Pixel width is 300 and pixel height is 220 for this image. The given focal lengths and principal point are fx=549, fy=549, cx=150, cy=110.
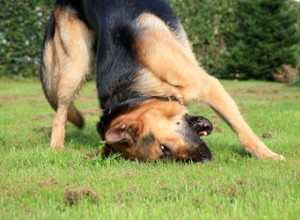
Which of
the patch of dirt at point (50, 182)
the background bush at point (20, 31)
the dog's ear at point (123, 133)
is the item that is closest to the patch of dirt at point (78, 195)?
the patch of dirt at point (50, 182)

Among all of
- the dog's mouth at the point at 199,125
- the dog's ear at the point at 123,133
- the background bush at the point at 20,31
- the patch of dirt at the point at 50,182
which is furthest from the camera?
the background bush at the point at 20,31

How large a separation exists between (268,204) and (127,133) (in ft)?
5.46

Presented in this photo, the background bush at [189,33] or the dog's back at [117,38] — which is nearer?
the dog's back at [117,38]

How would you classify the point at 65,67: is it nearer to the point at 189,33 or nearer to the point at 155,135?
the point at 155,135

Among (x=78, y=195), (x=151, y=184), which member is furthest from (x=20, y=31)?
(x=78, y=195)

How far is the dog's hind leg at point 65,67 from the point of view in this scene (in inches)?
249

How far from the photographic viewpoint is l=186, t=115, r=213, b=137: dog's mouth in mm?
4551

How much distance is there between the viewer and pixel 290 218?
101 inches

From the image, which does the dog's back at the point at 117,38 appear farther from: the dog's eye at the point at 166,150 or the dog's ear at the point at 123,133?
the dog's eye at the point at 166,150

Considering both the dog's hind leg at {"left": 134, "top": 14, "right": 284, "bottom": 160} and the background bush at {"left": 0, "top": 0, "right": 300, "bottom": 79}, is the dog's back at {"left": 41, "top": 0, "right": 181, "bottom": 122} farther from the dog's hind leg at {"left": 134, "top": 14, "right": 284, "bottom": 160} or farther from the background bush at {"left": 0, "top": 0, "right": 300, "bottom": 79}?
the background bush at {"left": 0, "top": 0, "right": 300, "bottom": 79}

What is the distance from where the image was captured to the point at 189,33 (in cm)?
1981

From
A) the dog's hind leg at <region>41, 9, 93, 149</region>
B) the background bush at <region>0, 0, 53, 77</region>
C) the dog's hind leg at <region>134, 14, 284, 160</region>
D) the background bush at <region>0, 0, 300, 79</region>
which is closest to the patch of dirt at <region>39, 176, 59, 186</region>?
the dog's hind leg at <region>134, 14, 284, 160</region>

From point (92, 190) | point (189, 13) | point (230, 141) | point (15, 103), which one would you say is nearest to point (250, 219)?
point (92, 190)

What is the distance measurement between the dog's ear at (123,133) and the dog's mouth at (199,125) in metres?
0.50
